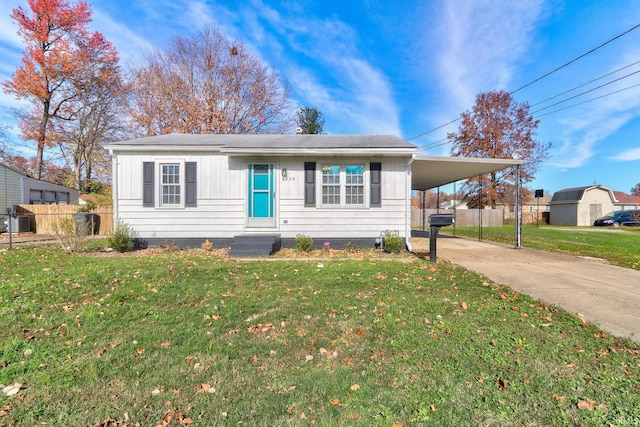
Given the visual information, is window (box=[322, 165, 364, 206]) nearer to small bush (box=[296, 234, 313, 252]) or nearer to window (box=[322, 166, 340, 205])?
window (box=[322, 166, 340, 205])

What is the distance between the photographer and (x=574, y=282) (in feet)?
17.4

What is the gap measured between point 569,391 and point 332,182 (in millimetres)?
7282

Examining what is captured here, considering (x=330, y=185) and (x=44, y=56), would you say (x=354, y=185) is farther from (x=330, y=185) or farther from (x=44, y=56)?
(x=44, y=56)

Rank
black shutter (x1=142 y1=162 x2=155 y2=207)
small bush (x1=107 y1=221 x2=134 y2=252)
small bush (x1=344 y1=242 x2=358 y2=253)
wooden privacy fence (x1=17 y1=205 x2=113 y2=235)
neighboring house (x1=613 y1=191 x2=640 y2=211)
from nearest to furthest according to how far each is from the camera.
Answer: small bush (x1=107 y1=221 x2=134 y2=252) < small bush (x1=344 y1=242 x2=358 y2=253) < black shutter (x1=142 y1=162 x2=155 y2=207) < wooden privacy fence (x1=17 y1=205 x2=113 y2=235) < neighboring house (x1=613 y1=191 x2=640 y2=211)

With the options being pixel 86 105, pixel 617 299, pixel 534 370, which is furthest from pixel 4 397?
pixel 86 105

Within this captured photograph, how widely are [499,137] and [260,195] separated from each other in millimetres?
26327

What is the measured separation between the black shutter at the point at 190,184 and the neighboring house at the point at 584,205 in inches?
1517

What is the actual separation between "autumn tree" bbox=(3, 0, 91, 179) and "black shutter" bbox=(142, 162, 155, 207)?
671 inches

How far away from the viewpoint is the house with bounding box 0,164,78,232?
15.8 m

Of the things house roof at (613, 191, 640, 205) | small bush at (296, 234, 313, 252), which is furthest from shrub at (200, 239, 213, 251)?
house roof at (613, 191, 640, 205)

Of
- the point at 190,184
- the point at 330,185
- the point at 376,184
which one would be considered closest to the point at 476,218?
the point at 376,184

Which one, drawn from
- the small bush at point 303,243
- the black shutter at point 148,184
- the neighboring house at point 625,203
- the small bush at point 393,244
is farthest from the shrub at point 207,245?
the neighboring house at point 625,203

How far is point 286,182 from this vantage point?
894cm

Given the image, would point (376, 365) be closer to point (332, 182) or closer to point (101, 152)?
point (332, 182)
